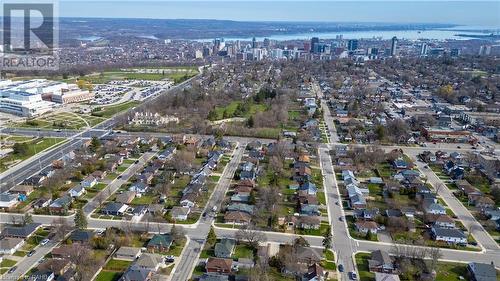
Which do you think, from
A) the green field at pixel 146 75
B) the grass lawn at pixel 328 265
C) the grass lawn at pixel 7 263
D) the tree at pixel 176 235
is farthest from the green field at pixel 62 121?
the grass lawn at pixel 328 265

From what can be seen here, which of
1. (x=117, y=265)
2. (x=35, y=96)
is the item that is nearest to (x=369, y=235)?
(x=117, y=265)

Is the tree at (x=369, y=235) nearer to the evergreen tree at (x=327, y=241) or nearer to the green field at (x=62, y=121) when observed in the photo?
the evergreen tree at (x=327, y=241)

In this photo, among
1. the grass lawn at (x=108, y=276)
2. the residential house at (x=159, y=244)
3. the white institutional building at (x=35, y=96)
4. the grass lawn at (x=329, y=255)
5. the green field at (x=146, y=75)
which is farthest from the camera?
the green field at (x=146, y=75)

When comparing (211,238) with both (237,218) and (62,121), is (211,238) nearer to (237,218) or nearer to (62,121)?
(237,218)

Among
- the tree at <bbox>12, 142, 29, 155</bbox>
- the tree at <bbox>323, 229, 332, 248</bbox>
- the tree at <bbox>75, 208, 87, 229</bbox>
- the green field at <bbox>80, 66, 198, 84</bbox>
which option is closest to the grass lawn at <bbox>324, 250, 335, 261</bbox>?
the tree at <bbox>323, 229, 332, 248</bbox>

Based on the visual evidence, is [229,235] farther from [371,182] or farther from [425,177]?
[425,177]
